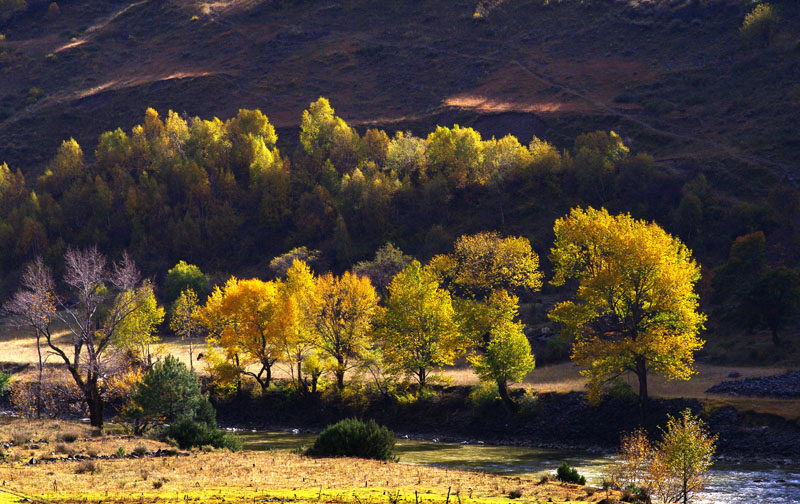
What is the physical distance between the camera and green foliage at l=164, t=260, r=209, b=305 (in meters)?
99.6

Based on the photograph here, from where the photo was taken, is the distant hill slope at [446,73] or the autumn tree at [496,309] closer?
the autumn tree at [496,309]

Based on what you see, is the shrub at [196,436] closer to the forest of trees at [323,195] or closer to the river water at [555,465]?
the river water at [555,465]

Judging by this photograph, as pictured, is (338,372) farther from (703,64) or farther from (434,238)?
(703,64)

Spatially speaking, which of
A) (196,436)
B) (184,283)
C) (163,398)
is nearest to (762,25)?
(184,283)

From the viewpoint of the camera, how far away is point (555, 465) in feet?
152

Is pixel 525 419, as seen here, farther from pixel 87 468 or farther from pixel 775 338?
pixel 87 468

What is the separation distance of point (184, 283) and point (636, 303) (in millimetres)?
64283

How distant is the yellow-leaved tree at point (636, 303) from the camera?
A: 49562mm

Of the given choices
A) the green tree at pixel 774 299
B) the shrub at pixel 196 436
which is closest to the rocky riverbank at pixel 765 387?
the green tree at pixel 774 299

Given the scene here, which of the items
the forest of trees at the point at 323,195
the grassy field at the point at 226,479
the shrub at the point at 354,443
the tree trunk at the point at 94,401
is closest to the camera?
the grassy field at the point at 226,479

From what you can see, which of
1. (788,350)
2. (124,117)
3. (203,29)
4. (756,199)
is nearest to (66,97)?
(124,117)

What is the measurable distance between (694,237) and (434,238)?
30677 mm

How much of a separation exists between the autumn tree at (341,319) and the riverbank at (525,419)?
4290 mm

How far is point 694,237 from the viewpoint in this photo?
89438 millimetres
